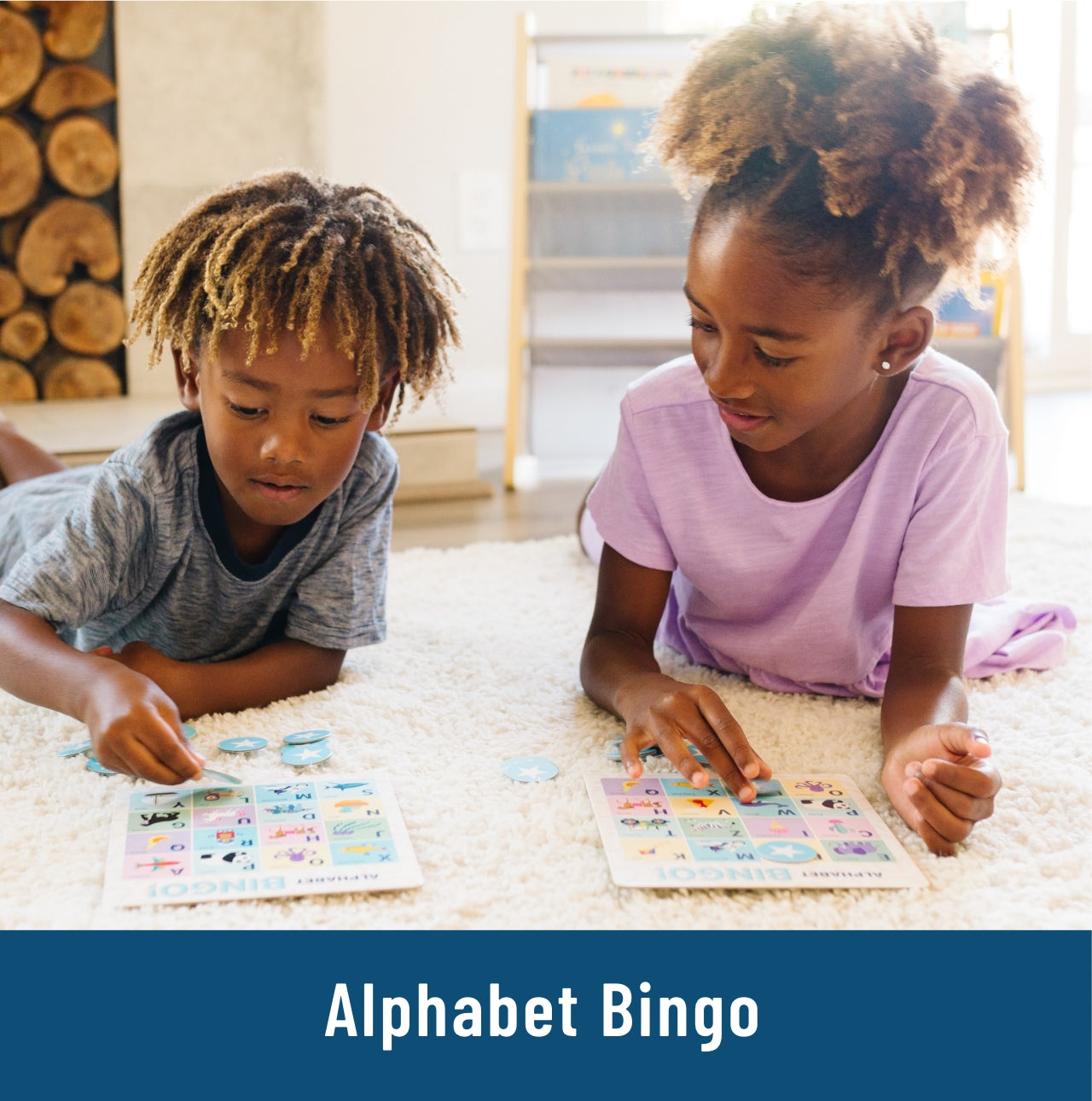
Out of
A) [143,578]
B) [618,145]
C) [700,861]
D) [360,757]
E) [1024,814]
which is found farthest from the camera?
[618,145]

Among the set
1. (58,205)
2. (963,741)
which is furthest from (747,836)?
(58,205)

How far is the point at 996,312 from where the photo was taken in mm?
2742

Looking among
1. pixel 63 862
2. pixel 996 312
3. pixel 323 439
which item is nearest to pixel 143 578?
pixel 323 439

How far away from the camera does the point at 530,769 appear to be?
113 centimetres

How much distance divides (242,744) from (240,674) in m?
0.11

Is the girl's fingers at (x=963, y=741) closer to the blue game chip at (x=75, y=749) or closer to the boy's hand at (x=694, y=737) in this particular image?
the boy's hand at (x=694, y=737)

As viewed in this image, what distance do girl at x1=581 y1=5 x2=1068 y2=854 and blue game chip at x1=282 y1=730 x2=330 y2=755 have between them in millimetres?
272

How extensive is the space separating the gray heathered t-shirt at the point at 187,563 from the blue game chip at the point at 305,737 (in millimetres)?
152

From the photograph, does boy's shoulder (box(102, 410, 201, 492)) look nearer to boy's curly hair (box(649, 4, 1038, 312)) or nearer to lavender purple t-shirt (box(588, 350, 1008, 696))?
lavender purple t-shirt (box(588, 350, 1008, 696))

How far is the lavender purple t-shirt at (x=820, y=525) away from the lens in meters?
1.18

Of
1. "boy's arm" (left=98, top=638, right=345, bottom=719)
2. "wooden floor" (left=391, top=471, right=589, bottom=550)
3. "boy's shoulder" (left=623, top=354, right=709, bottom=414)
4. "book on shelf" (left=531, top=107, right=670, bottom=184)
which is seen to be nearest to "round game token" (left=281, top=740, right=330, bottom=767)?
"boy's arm" (left=98, top=638, right=345, bottom=719)
